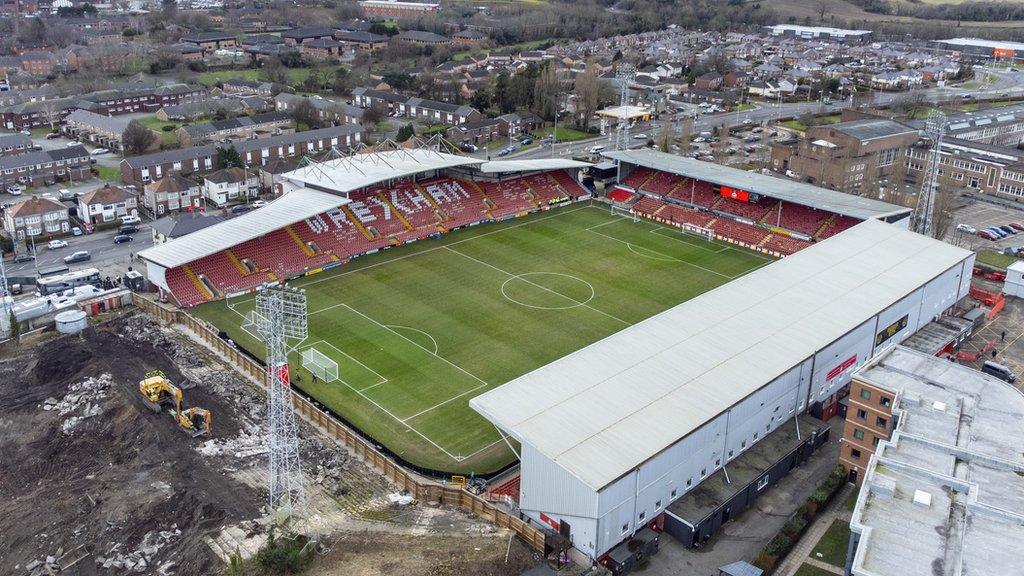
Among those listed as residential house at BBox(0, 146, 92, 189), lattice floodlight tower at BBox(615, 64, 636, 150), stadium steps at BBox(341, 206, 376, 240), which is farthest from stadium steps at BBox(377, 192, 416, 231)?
residential house at BBox(0, 146, 92, 189)

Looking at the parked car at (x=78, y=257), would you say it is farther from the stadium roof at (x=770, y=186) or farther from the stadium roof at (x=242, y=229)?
the stadium roof at (x=770, y=186)

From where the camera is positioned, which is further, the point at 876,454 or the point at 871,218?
the point at 871,218

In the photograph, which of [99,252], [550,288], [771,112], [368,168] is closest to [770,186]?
[550,288]

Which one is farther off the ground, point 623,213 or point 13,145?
point 13,145

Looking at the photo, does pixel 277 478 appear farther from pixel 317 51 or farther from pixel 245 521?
pixel 317 51

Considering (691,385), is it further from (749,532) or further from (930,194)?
(930,194)

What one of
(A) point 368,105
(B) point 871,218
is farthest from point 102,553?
(A) point 368,105
